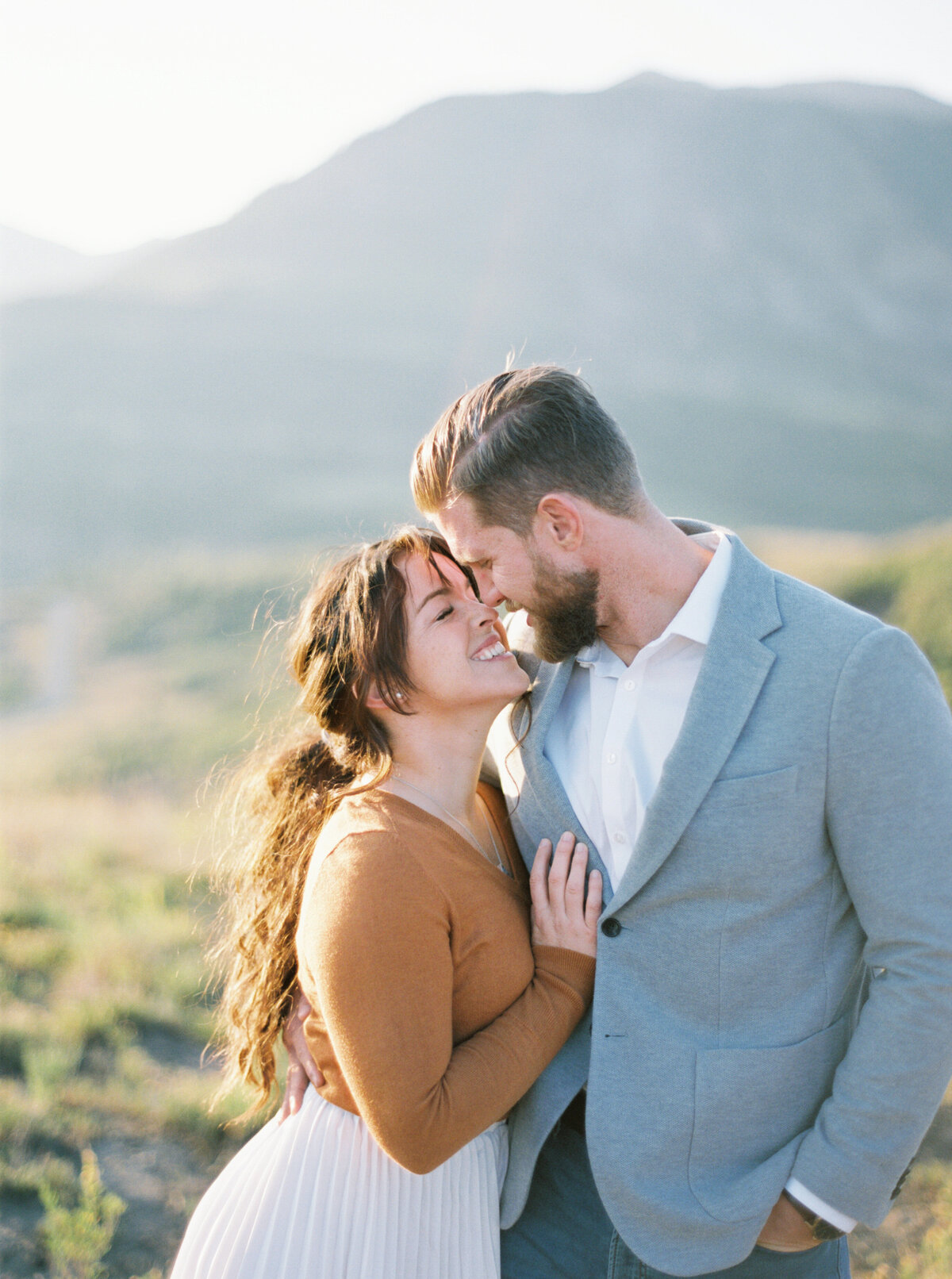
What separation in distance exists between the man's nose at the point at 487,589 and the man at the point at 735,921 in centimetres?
22

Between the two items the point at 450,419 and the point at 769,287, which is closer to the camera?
the point at 450,419

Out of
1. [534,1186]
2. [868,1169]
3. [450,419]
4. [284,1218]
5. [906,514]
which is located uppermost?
[450,419]

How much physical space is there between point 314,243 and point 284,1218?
5666 cm

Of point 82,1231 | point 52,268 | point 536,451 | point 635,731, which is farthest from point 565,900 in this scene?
point 52,268

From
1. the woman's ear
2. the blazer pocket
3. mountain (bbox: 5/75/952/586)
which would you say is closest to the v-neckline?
the woman's ear

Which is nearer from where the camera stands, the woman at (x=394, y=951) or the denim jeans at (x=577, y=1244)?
the woman at (x=394, y=951)

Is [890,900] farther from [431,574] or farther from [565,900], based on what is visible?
[431,574]

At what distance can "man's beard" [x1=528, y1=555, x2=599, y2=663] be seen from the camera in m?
2.24

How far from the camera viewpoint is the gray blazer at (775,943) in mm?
1756

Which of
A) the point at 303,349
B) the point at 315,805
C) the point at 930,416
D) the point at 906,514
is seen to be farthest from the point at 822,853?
the point at 303,349

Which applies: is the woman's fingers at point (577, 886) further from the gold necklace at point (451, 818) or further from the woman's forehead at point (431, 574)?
the woman's forehead at point (431, 574)

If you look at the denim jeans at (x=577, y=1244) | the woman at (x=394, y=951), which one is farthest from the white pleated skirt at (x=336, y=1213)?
the denim jeans at (x=577, y=1244)

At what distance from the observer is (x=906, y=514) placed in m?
25.4

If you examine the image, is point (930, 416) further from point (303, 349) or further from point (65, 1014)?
point (65, 1014)
